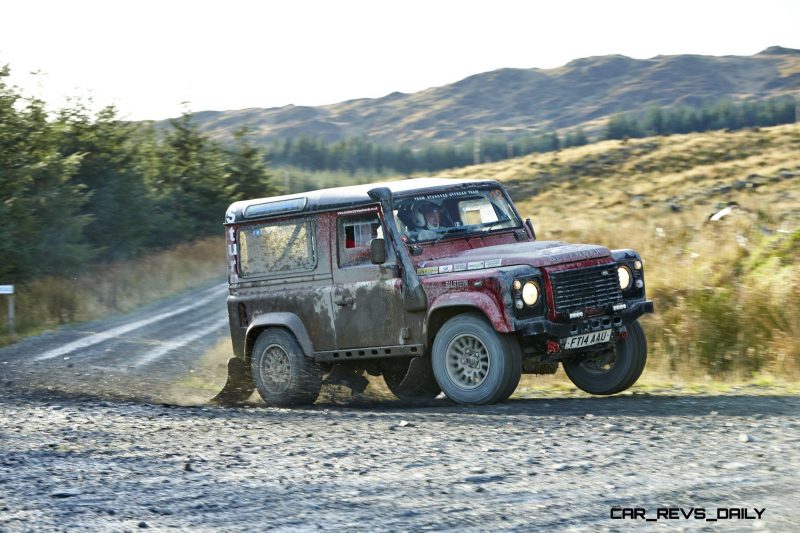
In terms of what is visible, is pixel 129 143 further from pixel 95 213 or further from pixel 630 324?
pixel 630 324

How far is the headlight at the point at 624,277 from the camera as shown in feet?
31.2

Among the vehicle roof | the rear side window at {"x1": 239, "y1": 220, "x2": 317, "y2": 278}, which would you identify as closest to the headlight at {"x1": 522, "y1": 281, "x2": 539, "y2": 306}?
the vehicle roof

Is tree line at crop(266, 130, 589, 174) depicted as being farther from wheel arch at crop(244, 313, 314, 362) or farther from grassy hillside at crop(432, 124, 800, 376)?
wheel arch at crop(244, 313, 314, 362)

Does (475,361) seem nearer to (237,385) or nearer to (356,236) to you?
(356,236)

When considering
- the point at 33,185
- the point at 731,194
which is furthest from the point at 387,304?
the point at 731,194

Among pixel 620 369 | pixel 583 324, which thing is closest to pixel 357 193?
pixel 583 324

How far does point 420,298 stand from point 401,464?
3.01 meters

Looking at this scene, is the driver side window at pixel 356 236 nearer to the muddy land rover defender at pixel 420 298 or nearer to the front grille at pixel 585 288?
the muddy land rover defender at pixel 420 298

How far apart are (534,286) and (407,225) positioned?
1595 millimetres

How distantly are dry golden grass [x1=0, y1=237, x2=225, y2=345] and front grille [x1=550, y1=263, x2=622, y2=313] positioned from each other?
1281 cm

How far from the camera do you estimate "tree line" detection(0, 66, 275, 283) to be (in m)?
22.9

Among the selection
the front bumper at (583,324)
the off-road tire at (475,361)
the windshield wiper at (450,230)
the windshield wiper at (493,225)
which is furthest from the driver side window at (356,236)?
the front bumper at (583,324)

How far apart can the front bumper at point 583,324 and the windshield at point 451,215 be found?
5.06 feet

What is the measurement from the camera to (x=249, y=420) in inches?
356
